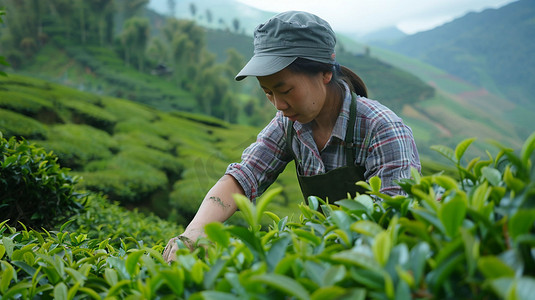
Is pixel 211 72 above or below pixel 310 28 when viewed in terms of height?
below

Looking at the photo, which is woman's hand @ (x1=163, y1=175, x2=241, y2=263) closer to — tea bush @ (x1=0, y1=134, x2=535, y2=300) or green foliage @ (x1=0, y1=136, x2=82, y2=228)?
tea bush @ (x1=0, y1=134, x2=535, y2=300)

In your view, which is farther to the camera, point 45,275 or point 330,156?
point 330,156

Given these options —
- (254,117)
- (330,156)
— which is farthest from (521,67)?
(330,156)

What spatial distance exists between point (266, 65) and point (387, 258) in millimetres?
1103

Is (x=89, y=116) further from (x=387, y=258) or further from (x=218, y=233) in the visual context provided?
(x=387, y=258)

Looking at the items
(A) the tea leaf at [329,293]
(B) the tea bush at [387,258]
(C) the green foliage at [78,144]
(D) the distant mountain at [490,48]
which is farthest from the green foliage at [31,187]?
(D) the distant mountain at [490,48]

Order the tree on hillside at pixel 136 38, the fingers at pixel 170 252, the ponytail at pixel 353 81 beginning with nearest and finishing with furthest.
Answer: the fingers at pixel 170 252, the ponytail at pixel 353 81, the tree on hillside at pixel 136 38

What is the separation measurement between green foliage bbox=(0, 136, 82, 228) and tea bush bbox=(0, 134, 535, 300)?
53.4 inches

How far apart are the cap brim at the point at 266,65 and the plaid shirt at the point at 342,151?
330mm

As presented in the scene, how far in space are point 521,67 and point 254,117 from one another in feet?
90.1

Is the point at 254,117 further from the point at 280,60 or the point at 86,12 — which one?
the point at 280,60

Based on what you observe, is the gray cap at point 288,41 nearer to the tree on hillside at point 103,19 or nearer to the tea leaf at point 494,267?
the tea leaf at point 494,267

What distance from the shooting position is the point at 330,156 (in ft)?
6.09

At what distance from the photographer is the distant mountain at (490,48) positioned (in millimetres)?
34281
